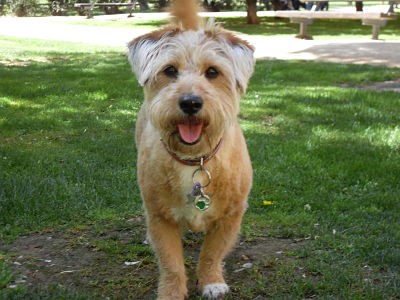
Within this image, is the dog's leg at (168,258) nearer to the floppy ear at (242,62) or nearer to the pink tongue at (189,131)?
the pink tongue at (189,131)

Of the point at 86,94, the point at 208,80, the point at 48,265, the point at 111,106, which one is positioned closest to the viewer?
the point at 208,80

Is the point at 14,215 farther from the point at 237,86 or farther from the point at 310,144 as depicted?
the point at 310,144

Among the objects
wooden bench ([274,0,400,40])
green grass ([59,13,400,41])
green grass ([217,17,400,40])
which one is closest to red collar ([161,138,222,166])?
green grass ([59,13,400,41])

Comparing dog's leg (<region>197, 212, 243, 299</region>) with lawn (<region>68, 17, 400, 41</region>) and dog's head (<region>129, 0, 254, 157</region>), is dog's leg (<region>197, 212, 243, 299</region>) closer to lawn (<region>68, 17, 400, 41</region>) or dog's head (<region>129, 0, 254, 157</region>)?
dog's head (<region>129, 0, 254, 157</region>)

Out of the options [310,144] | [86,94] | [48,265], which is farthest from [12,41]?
[48,265]

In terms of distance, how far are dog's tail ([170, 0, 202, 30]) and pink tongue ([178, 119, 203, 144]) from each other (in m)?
0.86

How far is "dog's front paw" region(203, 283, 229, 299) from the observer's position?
3.49m

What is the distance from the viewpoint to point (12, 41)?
18.5 meters

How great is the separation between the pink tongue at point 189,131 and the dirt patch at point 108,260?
103cm

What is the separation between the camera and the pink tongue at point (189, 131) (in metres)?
3.17

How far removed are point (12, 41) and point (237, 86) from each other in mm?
16503

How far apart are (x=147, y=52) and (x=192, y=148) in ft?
2.05

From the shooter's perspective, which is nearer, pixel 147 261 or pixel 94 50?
pixel 147 261

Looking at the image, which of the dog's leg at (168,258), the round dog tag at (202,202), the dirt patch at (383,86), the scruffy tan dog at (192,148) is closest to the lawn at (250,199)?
the dog's leg at (168,258)
